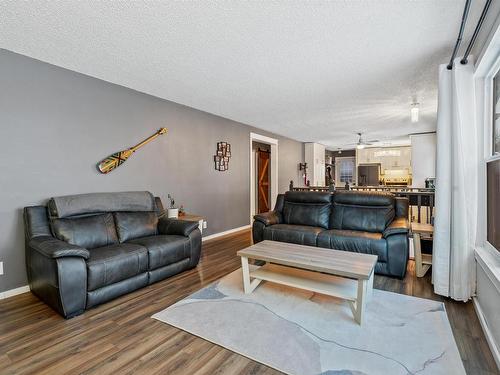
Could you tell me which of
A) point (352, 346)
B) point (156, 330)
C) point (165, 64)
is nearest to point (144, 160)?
point (165, 64)

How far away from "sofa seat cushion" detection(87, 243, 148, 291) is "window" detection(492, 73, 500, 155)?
3329mm

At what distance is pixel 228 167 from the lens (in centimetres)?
554

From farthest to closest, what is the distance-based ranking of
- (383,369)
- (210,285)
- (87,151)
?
(87,151), (210,285), (383,369)

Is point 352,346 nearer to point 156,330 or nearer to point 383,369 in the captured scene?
point 383,369

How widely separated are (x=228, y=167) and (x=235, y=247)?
70.0 inches

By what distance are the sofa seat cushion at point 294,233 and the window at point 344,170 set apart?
8.42 m

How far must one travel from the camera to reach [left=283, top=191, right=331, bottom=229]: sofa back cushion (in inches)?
160

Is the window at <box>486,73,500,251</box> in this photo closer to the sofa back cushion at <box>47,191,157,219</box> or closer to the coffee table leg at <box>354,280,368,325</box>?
the coffee table leg at <box>354,280,368,325</box>

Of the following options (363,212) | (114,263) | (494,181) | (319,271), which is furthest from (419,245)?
(114,263)

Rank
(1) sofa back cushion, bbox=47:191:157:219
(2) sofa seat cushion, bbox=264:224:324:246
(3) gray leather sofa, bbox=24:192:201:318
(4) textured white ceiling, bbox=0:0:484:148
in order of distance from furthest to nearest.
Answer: (2) sofa seat cushion, bbox=264:224:324:246 → (1) sofa back cushion, bbox=47:191:157:219 → (3) gray leather sofa, bbox=24:192:201:318 → (4) textured white ceiling, bbox=0:0:484:148

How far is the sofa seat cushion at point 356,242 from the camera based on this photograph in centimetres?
315

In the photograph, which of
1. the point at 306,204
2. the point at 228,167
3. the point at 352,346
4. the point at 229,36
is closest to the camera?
the point at 352,346

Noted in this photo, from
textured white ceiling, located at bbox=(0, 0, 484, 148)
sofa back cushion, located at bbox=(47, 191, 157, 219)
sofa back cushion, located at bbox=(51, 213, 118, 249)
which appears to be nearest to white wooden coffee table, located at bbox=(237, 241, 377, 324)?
sofa back cushion, located at bbox=(51, 213, 118, 249)

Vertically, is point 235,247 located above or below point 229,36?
below
